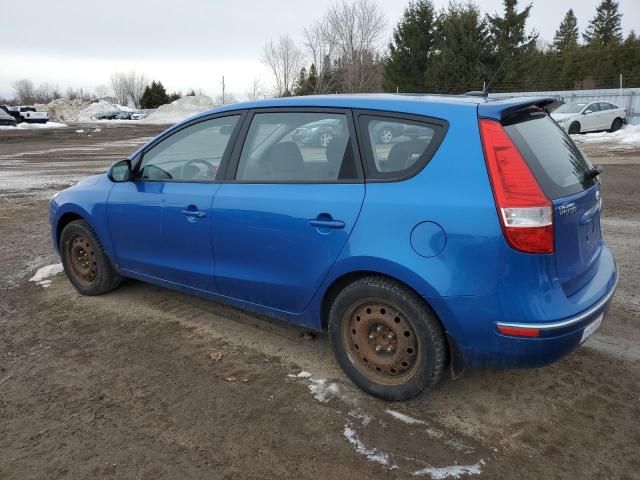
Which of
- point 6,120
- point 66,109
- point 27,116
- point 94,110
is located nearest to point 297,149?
point 6,120

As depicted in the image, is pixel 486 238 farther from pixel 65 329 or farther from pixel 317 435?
pixel 65 329

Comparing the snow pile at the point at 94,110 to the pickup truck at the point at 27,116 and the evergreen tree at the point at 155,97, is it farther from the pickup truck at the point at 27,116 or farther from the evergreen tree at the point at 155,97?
the pickup truck at the point at 27,116

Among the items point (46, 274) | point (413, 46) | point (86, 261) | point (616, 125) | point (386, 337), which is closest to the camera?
point (386, 337)

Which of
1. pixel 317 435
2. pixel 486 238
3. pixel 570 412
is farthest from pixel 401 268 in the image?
pixel 570 412

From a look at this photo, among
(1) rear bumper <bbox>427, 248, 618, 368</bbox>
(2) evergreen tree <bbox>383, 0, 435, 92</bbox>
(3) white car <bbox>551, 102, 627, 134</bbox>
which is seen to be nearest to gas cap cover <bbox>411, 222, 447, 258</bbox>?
(1) rear bumper <bbox>427, 248, 618, 368</bbox>

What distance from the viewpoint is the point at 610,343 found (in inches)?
152

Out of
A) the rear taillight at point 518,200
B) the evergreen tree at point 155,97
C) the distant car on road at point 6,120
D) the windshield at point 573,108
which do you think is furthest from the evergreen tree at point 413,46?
the evergreen tree at point 155,97

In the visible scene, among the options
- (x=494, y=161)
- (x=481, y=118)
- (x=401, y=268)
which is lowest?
(x=401, y=268)

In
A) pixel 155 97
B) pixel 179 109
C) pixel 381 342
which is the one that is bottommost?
pixel 381 342

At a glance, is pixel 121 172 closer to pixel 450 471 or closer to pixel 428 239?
pixel 428 239

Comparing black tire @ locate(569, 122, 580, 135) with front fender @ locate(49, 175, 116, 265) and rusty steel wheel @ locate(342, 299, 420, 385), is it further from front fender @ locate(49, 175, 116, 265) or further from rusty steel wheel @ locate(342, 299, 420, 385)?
rusty steel wheel @ locate(342, 299, 420, 385)

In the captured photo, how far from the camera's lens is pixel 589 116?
22.9 m

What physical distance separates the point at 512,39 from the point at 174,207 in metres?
38.2

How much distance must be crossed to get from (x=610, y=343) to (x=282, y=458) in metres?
2.49
